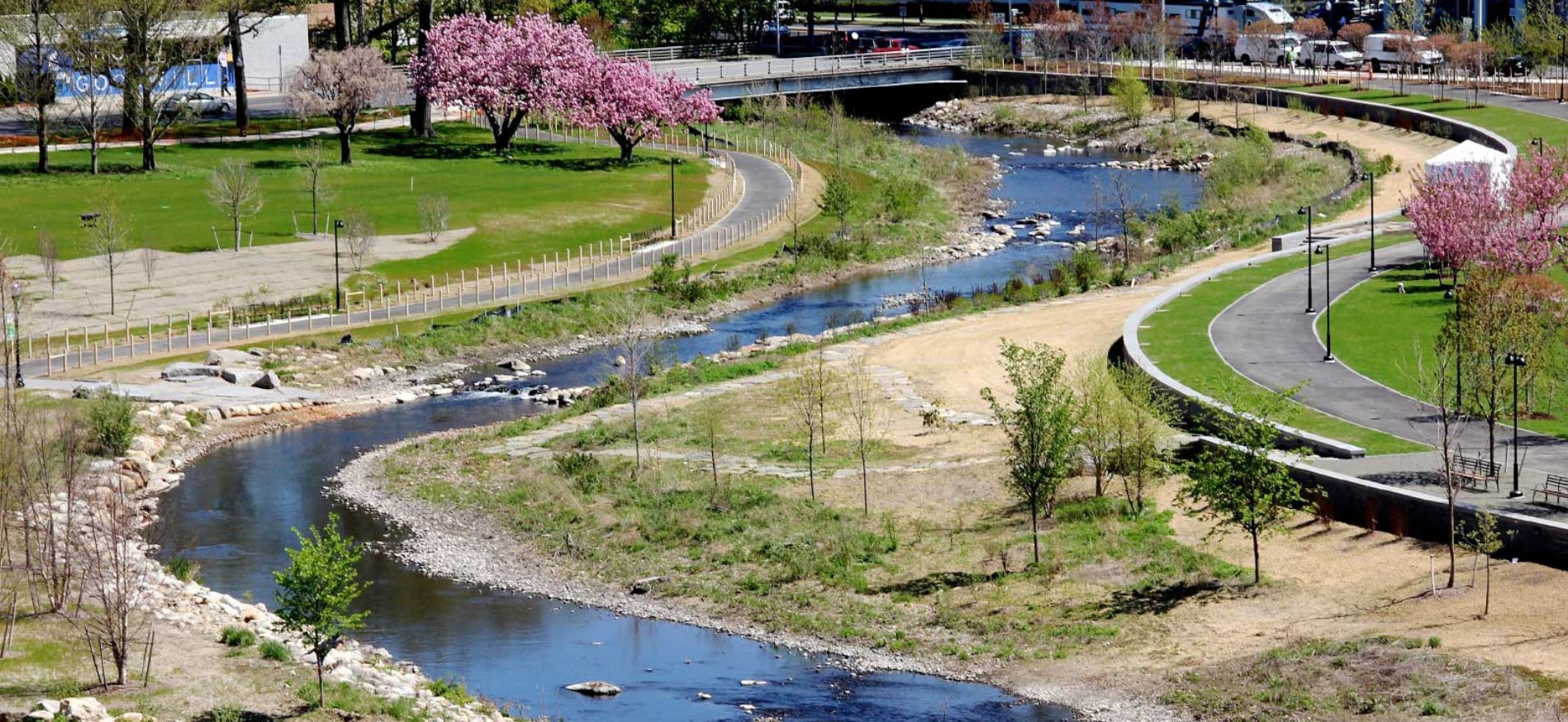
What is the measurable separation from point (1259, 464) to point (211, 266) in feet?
186

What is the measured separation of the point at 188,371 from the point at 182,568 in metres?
23.8

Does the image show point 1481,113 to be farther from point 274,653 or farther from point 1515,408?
point 274,653

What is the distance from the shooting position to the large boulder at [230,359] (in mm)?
77144

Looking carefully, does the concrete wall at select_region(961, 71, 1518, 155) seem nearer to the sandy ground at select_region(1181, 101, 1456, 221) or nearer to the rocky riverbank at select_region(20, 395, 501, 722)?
the sandy ground at select_region(1181, 101, 1456, 221)

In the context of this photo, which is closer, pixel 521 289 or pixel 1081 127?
pixel 521 289

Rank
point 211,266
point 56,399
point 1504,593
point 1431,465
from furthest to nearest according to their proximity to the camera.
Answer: point 211,266
point 56,399
point 1431,465
point 1504,593

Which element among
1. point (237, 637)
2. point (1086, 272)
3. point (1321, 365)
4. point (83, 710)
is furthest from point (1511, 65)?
point (83, 710)

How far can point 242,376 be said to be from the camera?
75812 millimetres

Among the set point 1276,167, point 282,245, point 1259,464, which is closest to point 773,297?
point 282,245

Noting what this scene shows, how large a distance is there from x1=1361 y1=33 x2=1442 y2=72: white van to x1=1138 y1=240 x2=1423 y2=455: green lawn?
6396cm

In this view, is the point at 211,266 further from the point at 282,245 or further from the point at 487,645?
the point at 487,645

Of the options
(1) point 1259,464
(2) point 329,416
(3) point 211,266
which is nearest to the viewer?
(1) point 1259,464

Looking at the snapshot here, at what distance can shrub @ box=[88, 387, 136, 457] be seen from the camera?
65625 millimetres

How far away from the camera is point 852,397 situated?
72312 millimetres
